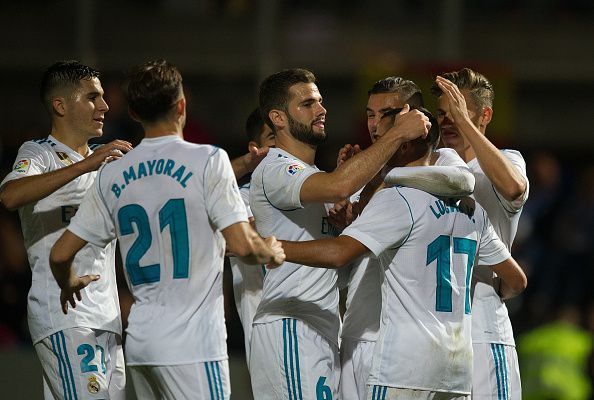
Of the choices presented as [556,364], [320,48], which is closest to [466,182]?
[556,364]

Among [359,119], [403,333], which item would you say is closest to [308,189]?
[403,333]

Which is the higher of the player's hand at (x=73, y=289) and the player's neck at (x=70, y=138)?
the player's neck at (x=70, y=138)

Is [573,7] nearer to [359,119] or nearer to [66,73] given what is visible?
[359,119]

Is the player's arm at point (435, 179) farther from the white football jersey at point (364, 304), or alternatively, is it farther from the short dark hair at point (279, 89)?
the short dark hair at point (279, 89)

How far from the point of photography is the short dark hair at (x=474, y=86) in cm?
586

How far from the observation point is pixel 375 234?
192 inches

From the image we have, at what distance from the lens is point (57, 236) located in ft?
18.7

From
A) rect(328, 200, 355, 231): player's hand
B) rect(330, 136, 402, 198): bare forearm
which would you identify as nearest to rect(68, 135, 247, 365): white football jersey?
rect(330, 136, 402, 198): bare forearm

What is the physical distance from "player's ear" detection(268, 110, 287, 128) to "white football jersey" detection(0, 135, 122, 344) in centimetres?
106

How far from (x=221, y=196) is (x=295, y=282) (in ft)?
3.15

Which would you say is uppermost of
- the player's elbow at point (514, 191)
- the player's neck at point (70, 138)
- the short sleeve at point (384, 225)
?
the player's neck at point (70, 138)

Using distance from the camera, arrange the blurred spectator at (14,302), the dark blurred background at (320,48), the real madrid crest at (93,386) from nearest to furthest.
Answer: the real madrid crest at (93,386), the blurred spectator at (14,302), the dark blurred background at (320,48)

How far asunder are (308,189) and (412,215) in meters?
0.55

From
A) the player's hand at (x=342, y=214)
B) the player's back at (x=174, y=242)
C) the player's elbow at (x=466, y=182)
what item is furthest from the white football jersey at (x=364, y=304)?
the player's back at (x=174, y=242)
